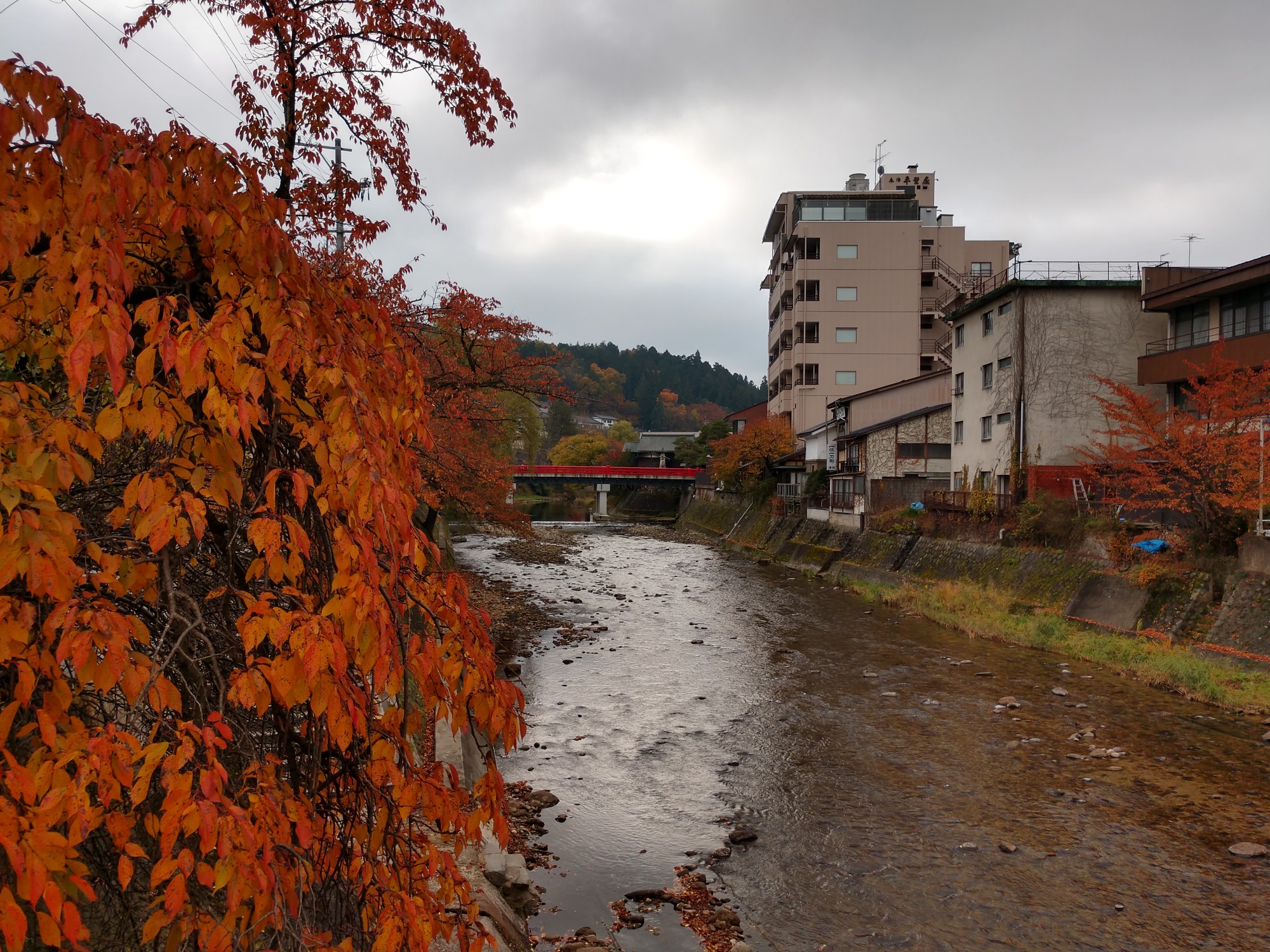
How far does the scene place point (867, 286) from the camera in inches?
1911

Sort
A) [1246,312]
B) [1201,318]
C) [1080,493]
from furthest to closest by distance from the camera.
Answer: [1080,493], [1201,318], [1246,312]

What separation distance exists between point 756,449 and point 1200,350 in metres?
26.8

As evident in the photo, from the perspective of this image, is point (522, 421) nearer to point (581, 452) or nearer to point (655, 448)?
point (581, 452)

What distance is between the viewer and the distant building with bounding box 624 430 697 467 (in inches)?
3273

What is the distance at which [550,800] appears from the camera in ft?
31.5

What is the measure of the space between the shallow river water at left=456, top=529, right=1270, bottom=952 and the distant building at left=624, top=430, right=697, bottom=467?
215ft

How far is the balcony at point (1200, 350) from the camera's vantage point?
777 inches

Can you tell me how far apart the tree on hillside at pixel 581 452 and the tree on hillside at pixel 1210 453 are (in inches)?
2331

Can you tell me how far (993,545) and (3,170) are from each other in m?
25.4

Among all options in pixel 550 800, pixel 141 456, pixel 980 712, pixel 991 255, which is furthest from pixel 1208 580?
pixel 991 255

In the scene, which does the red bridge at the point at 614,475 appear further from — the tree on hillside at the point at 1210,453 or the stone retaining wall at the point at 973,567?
the tree on hillside at the point at 1210,453

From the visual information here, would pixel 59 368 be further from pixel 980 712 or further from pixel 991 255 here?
pixel 991 255

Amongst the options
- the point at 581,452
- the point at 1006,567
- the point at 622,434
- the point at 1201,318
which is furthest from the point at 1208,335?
the point at 622,434

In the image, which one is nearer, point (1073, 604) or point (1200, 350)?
point (1073, 604)
